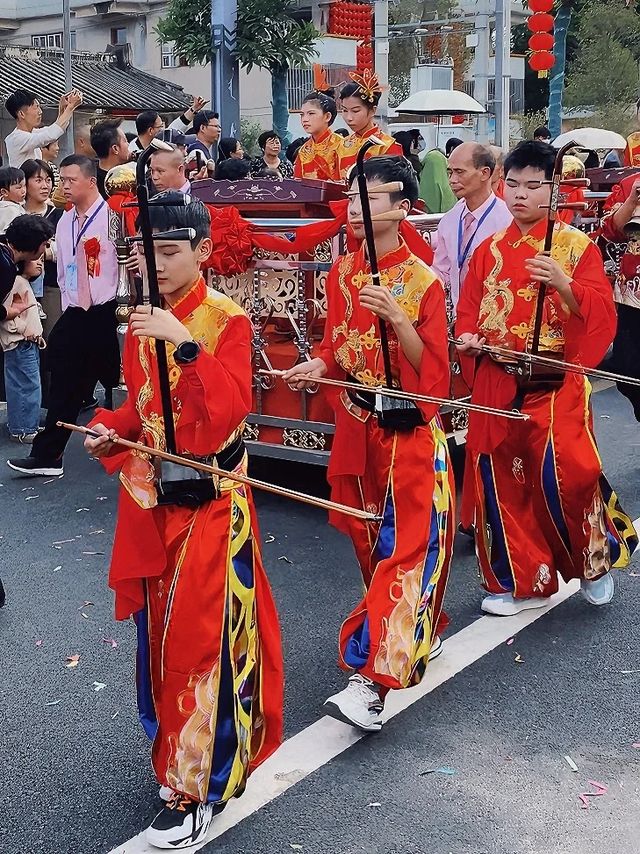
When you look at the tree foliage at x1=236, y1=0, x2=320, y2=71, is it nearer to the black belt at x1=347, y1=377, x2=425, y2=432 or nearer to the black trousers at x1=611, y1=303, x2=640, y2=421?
the black trousers at x1=611, y1=303, x2=640, y2=421

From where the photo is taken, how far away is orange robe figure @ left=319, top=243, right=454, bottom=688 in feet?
11.6

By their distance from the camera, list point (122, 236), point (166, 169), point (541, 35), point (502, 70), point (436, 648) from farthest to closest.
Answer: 1. point (502, 70)
2. point (541, 35)
3. point (122, 236)
4. point (166, 169)
5. point (436, 648)

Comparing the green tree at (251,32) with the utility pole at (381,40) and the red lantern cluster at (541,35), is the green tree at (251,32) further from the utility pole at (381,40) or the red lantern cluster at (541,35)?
the utility pole at (381,40)

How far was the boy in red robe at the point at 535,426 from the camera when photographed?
168 inches

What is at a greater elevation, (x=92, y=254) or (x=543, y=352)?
(x=92, y=254)

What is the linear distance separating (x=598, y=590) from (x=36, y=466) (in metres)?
3.31

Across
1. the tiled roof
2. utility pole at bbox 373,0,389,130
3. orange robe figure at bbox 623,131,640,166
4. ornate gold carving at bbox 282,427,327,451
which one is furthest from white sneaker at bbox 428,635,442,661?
utility pole at bbox 373,0,389,130

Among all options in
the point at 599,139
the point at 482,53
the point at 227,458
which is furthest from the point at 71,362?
the point at 482,53

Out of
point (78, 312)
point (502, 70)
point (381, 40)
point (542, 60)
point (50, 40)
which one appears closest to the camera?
point (78, 312)

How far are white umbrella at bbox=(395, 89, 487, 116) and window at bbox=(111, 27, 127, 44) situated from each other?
24660mm

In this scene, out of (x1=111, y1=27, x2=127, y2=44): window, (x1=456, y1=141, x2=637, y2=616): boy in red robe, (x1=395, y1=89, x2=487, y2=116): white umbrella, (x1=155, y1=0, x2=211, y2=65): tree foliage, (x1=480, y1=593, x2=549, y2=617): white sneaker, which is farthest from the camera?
(x1=111, y1=27, x2=127, y2=44): window

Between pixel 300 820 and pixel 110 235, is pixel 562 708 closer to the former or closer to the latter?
pixel 300 820

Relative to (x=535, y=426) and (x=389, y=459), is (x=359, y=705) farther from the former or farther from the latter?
(x=535, y=426)

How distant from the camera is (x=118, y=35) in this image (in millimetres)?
38531
